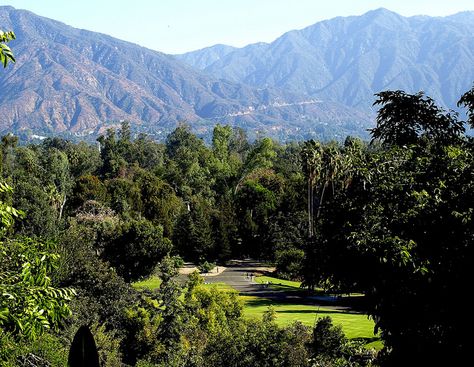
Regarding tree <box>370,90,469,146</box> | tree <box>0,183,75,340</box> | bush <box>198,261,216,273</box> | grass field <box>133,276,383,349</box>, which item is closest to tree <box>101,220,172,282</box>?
grass field <box>133,276,383,349</box>

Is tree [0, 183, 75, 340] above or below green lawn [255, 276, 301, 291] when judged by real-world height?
above

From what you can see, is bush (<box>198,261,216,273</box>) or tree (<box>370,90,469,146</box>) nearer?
tree (<box>370,90,469,146</box>)

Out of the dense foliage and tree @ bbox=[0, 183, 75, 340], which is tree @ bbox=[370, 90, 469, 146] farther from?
tree @ bbox=[0, 183, 75, 340]

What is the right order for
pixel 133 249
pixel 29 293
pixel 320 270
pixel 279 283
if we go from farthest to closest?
1. pixel 279 283
2. pixel 133 249
3. pixel 320 270
4. pixel 29 293

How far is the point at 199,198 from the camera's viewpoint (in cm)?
6919

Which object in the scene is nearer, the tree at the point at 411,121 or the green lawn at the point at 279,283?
the tree at the point at 411,121

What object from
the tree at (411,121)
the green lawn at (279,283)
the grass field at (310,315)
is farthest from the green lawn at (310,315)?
the tree at (411,121)

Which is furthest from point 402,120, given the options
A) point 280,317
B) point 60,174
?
point 60,174

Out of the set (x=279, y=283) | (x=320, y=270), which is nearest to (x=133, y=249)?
(x=279, y=283)

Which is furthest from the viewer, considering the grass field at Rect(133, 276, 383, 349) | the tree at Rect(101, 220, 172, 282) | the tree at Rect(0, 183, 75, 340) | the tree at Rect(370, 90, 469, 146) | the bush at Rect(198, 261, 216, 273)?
the bush at Rect(198, 261, 216, 273)

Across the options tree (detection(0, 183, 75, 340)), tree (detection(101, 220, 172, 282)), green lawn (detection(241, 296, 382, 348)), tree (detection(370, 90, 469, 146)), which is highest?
tree (detection(370, 90, 469, 146))

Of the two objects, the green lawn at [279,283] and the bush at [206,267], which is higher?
the bush at [206,267]

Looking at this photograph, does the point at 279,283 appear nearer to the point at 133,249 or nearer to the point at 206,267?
the point at 206,267

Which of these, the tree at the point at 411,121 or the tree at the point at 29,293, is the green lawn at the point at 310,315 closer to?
the tree at the point at 411,121
